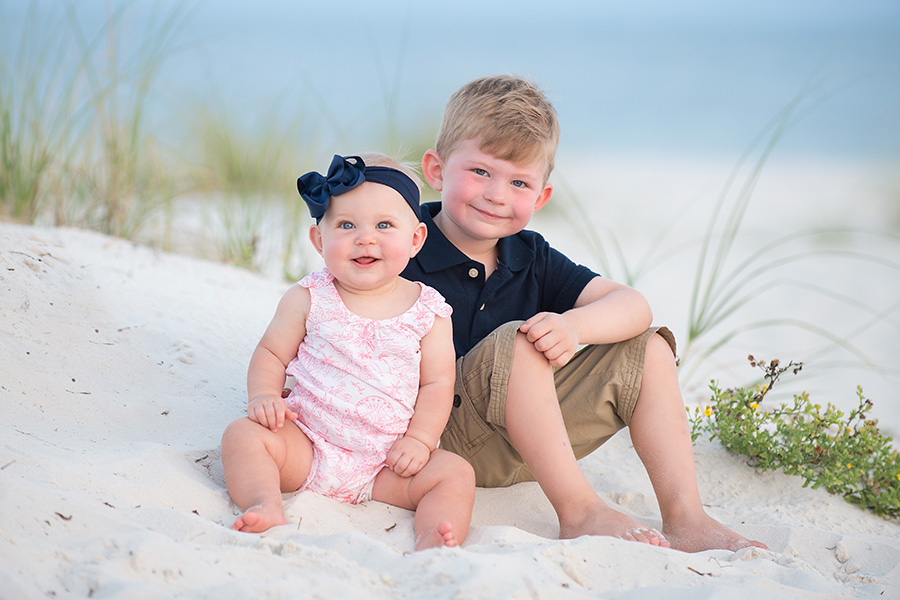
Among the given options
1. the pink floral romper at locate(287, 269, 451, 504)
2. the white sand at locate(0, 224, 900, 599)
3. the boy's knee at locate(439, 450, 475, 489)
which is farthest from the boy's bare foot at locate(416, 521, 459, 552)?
the pink floral romper at locate(287, 269, 451, 504)

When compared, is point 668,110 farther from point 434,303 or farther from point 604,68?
point 434,303

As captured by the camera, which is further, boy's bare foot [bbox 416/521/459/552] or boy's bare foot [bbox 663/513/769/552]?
boy's bare foot [bbox 663/513/769/552]

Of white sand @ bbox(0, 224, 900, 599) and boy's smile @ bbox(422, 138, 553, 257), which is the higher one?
boy's smile @ bbox(422, 138, 553, 257)

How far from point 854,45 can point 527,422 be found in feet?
→ 58.1

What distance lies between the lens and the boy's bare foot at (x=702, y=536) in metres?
2.07

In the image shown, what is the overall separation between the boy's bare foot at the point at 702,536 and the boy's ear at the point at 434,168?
127 centimetres

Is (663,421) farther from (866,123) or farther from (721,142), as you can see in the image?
(866,123)

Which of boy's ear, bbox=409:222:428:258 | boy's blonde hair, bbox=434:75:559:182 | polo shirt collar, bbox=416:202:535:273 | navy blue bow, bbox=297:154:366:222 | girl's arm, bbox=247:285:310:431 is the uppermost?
boy's blonde hair, bbox=434:75:559:182

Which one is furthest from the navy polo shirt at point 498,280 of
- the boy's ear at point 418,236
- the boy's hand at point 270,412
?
the boy's hand at point 270,412

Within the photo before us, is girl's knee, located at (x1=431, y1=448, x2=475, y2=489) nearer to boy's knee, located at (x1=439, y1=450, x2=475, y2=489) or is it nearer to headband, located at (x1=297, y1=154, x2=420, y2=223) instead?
boy's knee, located at (x1=439, y1=450, x2=475, y2=489)

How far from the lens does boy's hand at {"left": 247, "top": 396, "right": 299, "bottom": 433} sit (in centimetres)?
199

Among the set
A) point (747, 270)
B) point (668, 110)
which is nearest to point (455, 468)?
point (747, 270)

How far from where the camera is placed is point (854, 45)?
16672mm

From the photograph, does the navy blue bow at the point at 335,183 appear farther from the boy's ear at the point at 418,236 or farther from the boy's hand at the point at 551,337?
the boy's hand at the point at 551,337
